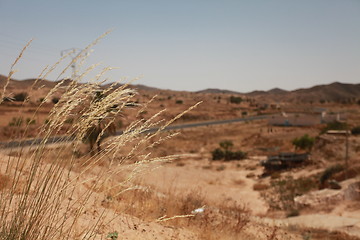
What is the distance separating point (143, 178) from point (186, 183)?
14.5 meters

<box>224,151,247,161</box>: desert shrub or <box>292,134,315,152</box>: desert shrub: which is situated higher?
<box>292,134,315,152</box>: desert shrub

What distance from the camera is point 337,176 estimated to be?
53.6ft

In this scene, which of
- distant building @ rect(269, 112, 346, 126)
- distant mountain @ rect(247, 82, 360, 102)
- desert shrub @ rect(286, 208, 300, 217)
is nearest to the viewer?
desert shrub @ rect(286, 208, 300, 217)

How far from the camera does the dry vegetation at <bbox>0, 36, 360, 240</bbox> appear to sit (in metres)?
2.15

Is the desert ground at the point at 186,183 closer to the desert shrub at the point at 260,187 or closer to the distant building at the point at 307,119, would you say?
the desert shrub at the point at 260,187

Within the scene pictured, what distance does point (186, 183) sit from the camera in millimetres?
19562

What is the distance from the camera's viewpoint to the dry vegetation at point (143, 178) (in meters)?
2.15

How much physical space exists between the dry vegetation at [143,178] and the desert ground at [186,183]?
3 centimetres

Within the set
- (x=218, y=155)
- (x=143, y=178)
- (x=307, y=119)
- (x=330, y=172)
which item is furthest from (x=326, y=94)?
(x=143, y=178)

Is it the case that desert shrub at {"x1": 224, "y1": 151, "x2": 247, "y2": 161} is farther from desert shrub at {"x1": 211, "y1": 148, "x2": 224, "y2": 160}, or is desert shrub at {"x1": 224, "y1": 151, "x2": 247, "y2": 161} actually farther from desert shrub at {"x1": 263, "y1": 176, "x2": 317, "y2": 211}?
desert shrub at {"x1": 263, "y1": 176, "x2": 317, "y2": 211}

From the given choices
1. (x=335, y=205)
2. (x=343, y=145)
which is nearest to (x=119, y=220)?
(x=335, y=205)

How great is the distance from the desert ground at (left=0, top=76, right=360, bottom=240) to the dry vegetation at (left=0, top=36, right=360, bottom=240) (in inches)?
1.0

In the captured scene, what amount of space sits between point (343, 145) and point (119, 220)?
2462cm

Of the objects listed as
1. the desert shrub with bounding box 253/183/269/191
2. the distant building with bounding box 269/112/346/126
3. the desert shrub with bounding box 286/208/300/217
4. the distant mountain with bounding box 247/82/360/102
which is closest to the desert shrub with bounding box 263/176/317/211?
the desert shrub with bounding box 286/208/300/217
